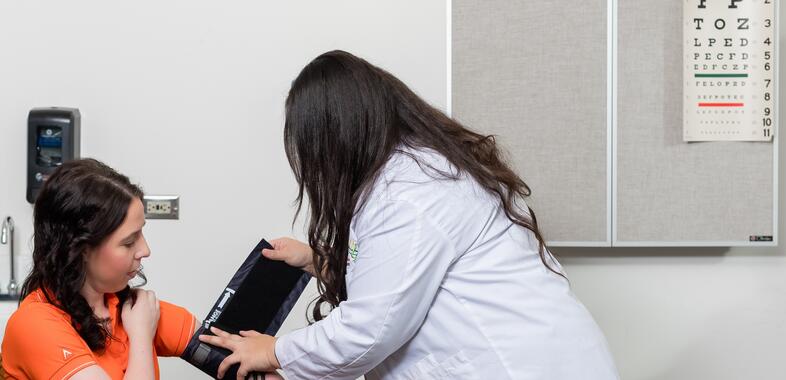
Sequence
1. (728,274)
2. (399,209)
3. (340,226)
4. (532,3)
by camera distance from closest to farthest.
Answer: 1. (399,209)
2. (340,226)
3. (532,3)
4. (728,274)

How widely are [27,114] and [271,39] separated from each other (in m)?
0.84

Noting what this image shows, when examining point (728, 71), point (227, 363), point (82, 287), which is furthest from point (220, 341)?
point (728, 71)

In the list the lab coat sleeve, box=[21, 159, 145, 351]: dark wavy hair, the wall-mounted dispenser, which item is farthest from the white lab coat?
the wall-mounted dispenser

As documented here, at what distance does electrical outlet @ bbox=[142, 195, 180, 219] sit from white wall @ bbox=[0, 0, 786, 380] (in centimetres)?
2

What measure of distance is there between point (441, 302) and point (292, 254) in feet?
1.34

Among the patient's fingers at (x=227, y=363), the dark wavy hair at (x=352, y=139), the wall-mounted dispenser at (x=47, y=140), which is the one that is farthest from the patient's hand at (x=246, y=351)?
the wall-mounted dispenser at (x=47, y=140)

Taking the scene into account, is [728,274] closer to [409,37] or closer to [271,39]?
[409,37]

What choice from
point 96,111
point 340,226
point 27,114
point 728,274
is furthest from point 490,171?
point 27,114

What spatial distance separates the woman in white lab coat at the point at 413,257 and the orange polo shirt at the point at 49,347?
215 mm

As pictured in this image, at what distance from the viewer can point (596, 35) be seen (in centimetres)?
246

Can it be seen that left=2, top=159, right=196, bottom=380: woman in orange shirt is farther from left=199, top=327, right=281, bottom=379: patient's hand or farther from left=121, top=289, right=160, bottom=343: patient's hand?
left=199, top=327, right=281, bottom=379: patient's hand

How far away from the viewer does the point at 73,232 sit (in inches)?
58.7

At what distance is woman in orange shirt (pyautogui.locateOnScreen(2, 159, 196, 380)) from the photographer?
1448 millimetres

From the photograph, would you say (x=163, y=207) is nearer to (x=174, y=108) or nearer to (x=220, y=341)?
(x=174, y=108)
